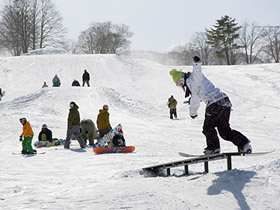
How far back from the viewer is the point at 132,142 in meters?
12.8

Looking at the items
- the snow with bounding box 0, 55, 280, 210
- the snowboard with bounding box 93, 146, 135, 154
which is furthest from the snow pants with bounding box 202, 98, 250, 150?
the snowboard with bounding box 93, 146, 135, 154

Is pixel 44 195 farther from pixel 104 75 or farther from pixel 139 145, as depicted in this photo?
pixel 104 75

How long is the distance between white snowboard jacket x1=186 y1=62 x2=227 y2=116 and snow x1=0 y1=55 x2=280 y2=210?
3.92 ft

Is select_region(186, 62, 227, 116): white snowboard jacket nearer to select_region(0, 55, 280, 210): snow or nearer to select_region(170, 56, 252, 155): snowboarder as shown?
select_region(170, 56, 252, 155): snowboarder

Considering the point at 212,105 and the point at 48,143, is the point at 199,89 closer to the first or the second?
the point at 212,105

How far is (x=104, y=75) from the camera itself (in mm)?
35688

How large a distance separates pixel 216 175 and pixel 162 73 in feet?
104

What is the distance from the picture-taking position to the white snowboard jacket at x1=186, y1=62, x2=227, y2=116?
549 cm

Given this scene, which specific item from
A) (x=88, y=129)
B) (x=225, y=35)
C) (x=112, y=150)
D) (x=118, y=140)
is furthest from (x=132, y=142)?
(x=225, y=35)

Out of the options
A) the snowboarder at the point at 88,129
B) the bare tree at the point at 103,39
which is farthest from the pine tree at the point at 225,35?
the snowboarder at the point at 88,129

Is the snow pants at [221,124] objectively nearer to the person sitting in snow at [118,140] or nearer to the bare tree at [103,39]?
the person sitting in snow at [118,140]

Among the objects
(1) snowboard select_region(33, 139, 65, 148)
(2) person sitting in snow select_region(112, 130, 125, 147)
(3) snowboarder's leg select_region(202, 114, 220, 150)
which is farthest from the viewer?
(1) snowboard select_region(33, 139, 65, 148)

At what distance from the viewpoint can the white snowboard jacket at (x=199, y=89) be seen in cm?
549

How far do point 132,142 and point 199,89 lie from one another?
757cm
